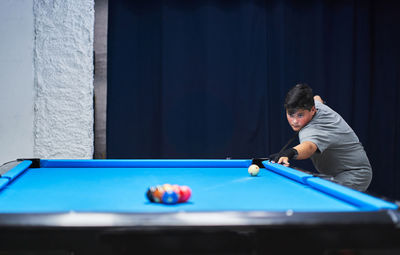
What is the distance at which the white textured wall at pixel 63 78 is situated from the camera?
316cm

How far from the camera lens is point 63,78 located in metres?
3.20

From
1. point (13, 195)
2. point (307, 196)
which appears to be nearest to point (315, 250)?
point (307, 196)

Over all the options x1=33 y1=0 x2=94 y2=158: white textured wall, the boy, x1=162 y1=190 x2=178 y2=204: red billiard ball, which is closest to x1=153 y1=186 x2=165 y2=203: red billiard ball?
x1=162 y1=190 x2=178 y2=204: red billiard ball

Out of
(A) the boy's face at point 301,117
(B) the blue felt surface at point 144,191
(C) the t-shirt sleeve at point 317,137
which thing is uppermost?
(A) the boy's face at point 301,117

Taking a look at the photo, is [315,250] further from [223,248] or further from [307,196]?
[307,196]

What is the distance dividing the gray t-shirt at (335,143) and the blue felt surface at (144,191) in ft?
1.78

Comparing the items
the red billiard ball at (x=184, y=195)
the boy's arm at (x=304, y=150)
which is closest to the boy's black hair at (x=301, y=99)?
the boy's arm at (x=304, y=150)

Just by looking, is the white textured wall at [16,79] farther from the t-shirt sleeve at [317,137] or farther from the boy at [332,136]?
the t-shirt sleeve at [317,137]

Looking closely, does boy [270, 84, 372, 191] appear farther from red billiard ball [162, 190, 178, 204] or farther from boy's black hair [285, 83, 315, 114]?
red billiard ball [162, 190, 178, 204]

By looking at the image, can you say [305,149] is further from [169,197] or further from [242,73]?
[242,73]

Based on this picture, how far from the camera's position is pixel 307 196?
1.20 m

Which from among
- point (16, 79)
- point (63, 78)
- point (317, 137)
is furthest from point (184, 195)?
point (16, 79)

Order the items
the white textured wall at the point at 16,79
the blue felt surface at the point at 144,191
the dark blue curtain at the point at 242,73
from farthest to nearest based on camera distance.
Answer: the dark blue curtain at the point at 242,73, the white textured wall at the point at 16,79, the blue felt surface at the point at 144,191

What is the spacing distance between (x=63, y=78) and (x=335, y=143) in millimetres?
2354
